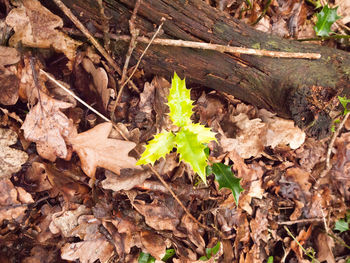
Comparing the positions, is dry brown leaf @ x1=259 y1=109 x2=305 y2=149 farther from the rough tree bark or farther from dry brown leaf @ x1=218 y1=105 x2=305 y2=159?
the rough tree bark

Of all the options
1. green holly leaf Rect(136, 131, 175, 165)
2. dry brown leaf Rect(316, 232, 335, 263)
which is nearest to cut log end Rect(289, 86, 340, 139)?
green holly leaf Rect(136, 131, 175, 165)

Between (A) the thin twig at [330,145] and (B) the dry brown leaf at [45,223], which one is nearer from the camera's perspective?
(B) the dry brown leaf at [45,223]

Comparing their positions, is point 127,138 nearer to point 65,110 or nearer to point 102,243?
point 65,110

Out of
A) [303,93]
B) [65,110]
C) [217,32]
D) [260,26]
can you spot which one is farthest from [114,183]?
[260,26]

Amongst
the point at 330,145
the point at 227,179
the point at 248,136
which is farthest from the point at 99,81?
the point at 330,145

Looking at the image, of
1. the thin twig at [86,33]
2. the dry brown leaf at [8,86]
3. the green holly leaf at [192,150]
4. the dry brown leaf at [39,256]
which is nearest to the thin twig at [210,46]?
the thin twig at [86,33]

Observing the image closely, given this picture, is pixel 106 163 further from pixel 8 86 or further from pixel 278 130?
pixel 278 130

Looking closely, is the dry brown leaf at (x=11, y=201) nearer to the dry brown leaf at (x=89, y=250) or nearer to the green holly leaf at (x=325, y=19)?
the dry brown leaf at (x=89, y=250)
